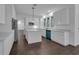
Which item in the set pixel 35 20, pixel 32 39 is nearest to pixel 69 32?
pixel 32 39

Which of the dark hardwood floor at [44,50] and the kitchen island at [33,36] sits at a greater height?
the kitchen island at [33,36]

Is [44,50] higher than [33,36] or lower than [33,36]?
lower

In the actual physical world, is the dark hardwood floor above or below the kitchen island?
below

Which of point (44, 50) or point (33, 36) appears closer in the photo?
point (44, 50)

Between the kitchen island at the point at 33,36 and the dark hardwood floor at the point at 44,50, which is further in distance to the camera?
the kitchen island at the point at 33,36

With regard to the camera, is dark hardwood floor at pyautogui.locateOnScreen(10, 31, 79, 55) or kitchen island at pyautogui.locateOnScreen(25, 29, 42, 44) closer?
dark hardwood floor at pyautogui.locateOnScreen(10, 31, 79, 55)

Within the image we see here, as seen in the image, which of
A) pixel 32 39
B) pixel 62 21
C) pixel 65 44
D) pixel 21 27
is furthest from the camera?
pixel 21 27
